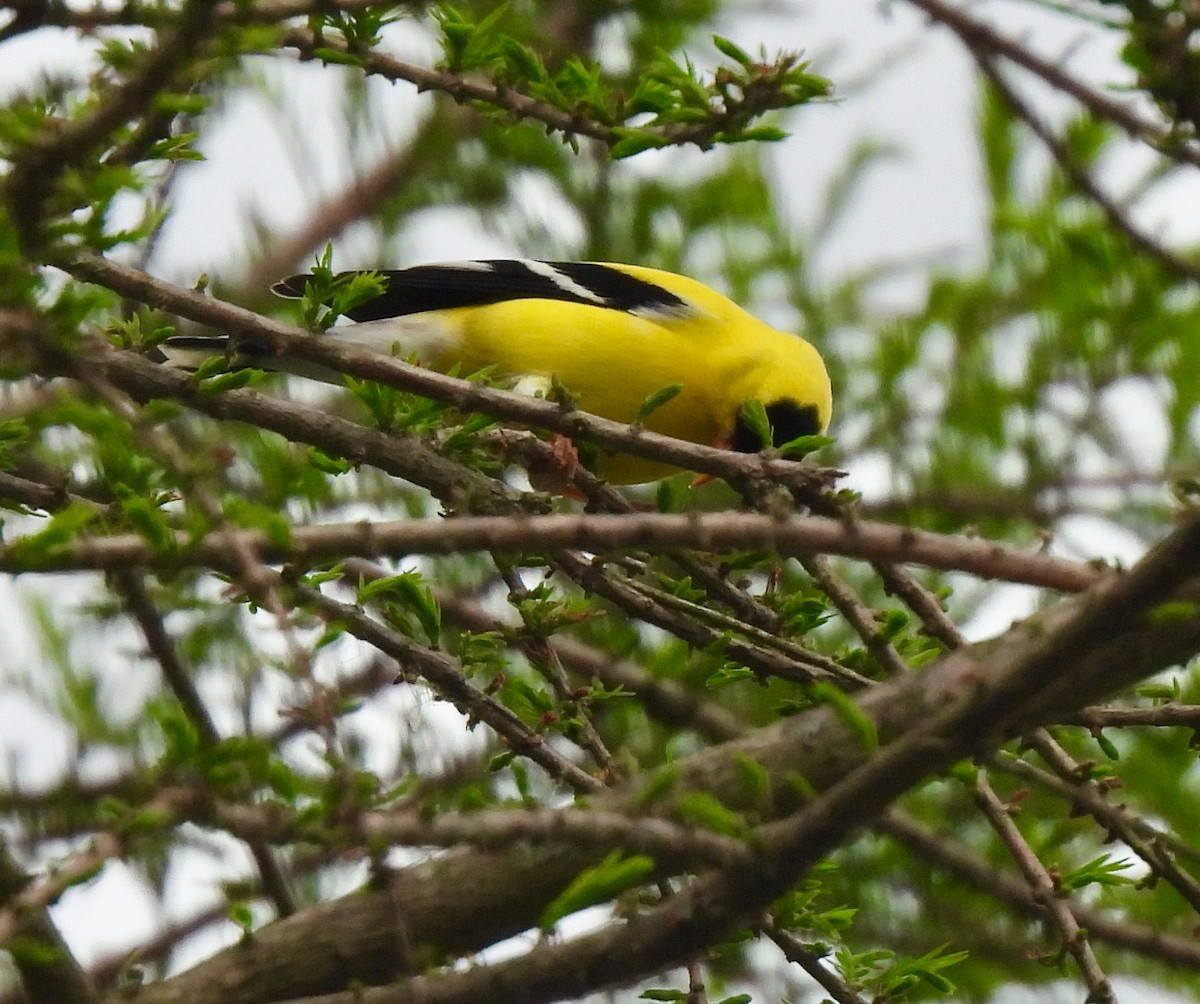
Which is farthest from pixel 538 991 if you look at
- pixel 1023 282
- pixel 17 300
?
pixel 1023 282

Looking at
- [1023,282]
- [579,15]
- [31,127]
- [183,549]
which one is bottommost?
[183,549]

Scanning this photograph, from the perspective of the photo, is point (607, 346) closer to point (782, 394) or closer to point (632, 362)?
point (632, 362)

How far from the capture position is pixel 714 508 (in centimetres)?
540

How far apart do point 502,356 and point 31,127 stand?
2587mm

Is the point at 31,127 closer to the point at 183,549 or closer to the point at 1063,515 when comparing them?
the point at 183,549

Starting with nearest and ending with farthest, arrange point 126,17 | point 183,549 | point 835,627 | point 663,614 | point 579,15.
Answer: point 183,549, point 126,17, point 663,614, point 835,627, point 579,15

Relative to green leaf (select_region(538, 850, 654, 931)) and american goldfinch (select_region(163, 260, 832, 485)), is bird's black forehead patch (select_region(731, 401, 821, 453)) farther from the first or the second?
green leaf (select_region(538, 850, 654, 931))

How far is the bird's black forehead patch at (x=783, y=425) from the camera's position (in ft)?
13.7

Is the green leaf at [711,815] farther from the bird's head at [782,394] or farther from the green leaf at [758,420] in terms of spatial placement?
the bird's head at [782,394]

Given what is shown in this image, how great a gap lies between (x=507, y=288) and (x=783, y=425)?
86 cm

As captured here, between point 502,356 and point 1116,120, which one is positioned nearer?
point 1116,120

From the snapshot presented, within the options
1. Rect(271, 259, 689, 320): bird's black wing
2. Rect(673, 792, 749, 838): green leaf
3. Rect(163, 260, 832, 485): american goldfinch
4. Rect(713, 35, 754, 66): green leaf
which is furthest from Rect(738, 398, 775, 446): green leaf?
Rect(271, 259, 689, 320): bird's black wing

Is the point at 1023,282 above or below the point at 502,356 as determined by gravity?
above

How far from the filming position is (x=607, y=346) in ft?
14.0
